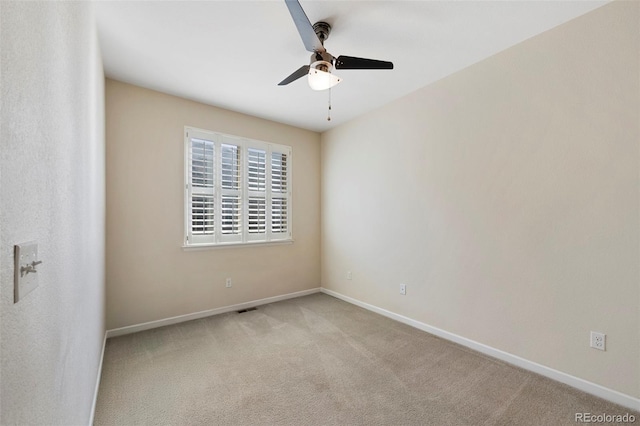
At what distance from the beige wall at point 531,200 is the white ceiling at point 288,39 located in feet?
0.96

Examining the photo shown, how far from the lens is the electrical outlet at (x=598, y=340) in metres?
2.01

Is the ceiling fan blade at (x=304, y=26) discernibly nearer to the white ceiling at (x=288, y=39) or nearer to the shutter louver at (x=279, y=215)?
the white ceiling at (x=288, y=39)

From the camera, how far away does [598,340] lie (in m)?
2.03

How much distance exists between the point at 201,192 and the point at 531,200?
11.6 feet

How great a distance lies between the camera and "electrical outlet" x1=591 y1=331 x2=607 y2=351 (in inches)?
79.0

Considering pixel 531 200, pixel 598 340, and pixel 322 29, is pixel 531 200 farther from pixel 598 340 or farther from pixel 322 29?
pixel 322 29

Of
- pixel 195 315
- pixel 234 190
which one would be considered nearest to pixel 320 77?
pixel 234 190

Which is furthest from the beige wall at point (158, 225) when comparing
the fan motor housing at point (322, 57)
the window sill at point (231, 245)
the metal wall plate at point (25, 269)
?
the metal wall plate at point (25, 269)

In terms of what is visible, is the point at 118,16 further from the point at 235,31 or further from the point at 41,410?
the point at 41,410

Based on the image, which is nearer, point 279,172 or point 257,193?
point 257,193

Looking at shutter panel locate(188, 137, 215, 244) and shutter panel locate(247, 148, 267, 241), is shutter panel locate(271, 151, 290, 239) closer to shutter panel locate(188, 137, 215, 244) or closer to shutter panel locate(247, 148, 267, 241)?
shutter panel locate(247, 148, 267, 241)

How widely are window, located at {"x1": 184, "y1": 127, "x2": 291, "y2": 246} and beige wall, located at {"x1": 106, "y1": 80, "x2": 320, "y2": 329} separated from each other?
0.41 ft

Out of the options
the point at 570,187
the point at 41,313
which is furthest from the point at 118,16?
the point at 570,187

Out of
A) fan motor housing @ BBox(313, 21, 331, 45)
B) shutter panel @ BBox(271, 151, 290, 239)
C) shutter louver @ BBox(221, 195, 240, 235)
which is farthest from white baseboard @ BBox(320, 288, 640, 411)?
fan motor housing @ BBox(313, 21, 331, 45)
